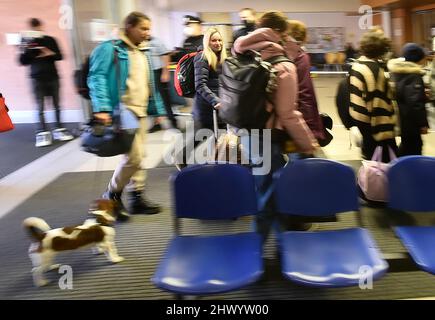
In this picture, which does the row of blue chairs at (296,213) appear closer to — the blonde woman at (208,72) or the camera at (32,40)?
the blonde woman at (208,72)

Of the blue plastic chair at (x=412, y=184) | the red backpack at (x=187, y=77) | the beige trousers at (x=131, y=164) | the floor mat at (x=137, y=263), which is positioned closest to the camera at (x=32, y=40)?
the floor mat at (x=137, y=263)

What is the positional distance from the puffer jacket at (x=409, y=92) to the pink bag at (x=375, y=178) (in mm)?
383

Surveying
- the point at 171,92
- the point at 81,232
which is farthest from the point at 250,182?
the point at 171,92

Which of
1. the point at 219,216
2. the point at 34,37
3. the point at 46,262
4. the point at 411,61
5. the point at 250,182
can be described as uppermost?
the point at 34,37

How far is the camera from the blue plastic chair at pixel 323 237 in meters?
1.74

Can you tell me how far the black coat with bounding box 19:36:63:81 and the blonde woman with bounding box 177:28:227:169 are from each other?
2.96m

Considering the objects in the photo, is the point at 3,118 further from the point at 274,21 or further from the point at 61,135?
the point at 274,21

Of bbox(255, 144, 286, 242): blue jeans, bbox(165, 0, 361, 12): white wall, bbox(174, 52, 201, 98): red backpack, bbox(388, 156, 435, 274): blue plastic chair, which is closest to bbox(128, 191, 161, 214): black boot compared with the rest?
bbox(174, 52, 201, 98): red backpack

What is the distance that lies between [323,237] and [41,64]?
474cm

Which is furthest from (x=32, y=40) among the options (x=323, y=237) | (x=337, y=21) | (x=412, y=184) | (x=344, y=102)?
(x=337, y=21)

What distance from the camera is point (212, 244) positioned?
2.01m

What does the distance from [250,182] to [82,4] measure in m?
5.26
